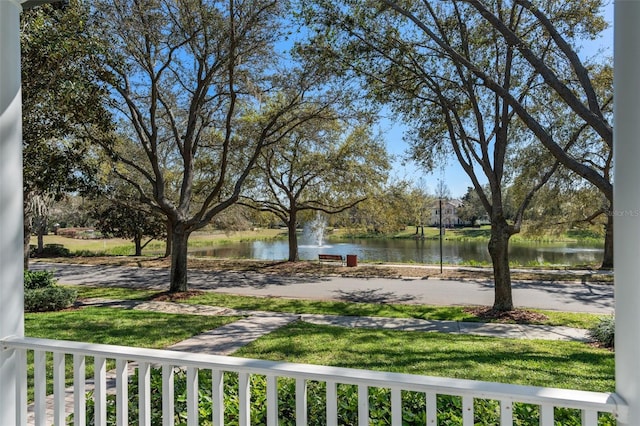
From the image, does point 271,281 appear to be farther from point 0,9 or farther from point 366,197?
point 0,9

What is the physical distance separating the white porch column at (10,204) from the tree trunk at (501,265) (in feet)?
24.6

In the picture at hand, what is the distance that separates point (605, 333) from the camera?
557 centimetres

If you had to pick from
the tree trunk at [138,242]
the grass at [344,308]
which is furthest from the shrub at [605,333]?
the tree trunk at [138,242]

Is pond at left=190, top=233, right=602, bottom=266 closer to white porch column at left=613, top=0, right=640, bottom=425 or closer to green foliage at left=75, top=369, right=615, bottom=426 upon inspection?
green foliage at left=75, top=369, right=615, bottom=426

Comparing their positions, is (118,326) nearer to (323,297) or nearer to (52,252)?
(323,297)

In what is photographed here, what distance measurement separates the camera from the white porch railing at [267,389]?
1318 mm

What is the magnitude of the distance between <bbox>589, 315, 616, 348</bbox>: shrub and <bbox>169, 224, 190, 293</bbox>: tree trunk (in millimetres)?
8146

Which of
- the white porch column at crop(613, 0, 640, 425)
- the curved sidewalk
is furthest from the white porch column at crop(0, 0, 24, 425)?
the curved sidewalk

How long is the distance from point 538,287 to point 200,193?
1199cm

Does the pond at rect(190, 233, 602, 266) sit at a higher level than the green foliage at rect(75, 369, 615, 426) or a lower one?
lower

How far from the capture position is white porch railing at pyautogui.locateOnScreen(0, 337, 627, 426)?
1318 millimetres

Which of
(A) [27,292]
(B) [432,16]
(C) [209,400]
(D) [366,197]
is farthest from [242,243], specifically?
(C) [209,400]

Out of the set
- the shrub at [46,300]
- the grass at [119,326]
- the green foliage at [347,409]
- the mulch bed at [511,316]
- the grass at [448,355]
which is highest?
the green foliage at [347,409]

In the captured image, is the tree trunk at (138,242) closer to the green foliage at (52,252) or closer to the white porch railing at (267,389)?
the green foliage at (52,252)
